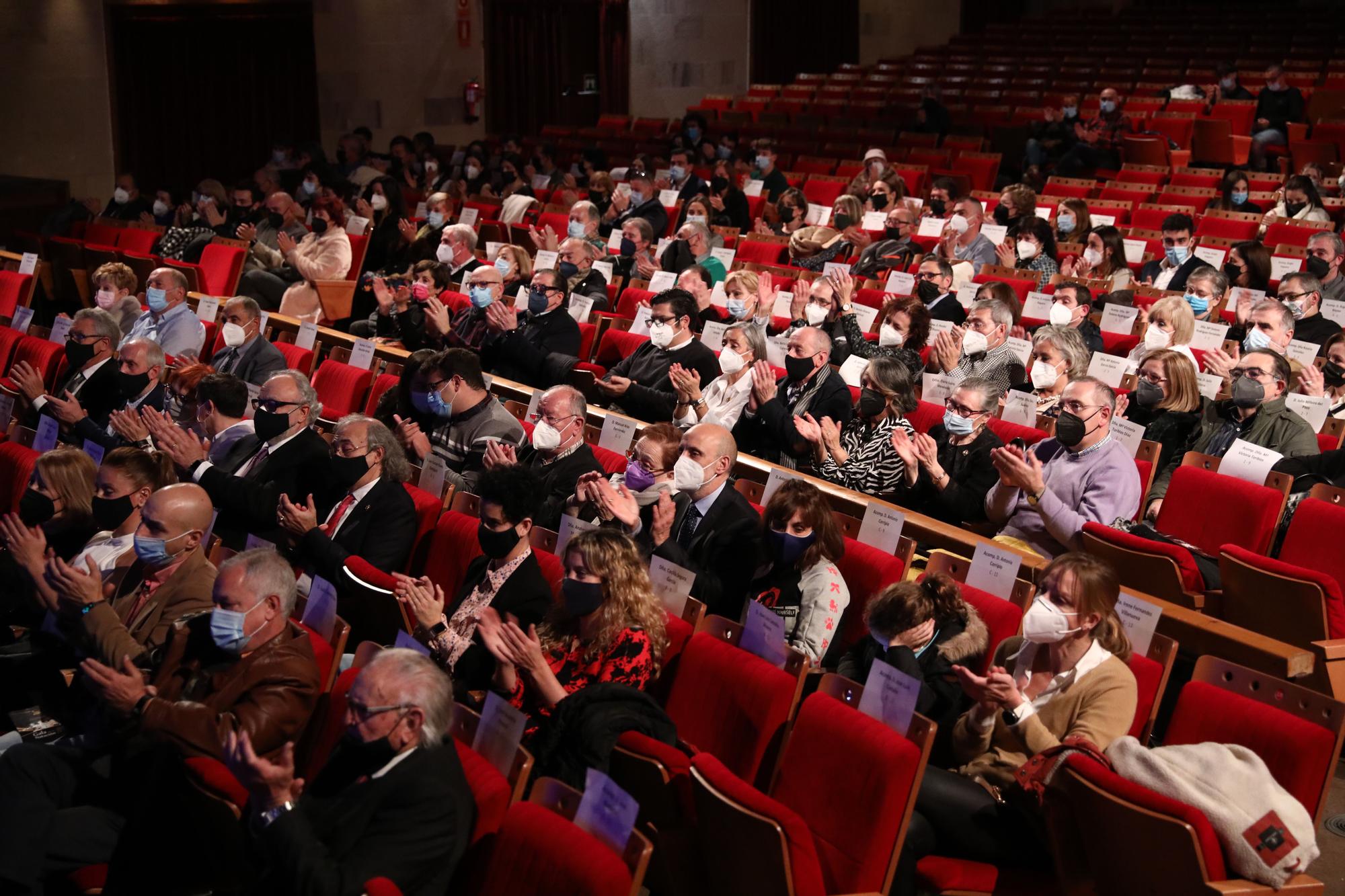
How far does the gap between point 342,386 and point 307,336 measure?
86 centimetres

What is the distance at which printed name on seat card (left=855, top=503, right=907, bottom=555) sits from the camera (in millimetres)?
3768

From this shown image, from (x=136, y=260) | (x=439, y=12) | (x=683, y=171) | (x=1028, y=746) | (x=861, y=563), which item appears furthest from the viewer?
(x=439, y=12)

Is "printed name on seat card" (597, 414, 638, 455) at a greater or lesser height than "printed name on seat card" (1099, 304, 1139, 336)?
lesser

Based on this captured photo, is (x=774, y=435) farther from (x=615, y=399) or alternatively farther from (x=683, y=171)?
(x=683, y=171)

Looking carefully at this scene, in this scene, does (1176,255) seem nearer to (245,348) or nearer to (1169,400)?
(1169,400)

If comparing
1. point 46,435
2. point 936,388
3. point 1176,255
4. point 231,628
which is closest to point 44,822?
point 231,628

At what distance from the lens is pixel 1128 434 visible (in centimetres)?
463

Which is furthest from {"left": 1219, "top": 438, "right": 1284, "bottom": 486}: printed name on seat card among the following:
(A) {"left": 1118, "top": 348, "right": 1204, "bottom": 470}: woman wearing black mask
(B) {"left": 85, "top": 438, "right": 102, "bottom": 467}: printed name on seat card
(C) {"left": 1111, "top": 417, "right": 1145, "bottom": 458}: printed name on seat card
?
(B) {"left": 85, "top": 438, "right": 102, "bottom": 467}: printed name on seat card

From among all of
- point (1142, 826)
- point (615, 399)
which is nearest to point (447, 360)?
point (615, 399)

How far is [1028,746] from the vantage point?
2775mm

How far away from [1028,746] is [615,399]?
3496mm

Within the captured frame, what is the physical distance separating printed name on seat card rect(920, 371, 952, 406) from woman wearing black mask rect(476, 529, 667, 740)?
2614mm

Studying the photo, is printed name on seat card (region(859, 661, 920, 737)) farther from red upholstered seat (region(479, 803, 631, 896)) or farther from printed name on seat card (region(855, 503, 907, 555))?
printed name on seat card (region(855, 503, 907, 555))

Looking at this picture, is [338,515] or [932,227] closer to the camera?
[338,515]
